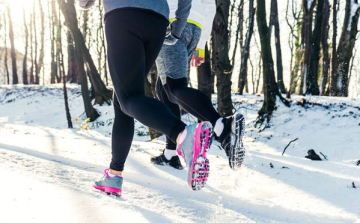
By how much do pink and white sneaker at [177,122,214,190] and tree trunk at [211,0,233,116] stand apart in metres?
3.28

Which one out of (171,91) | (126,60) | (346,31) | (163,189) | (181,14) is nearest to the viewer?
(126,60)


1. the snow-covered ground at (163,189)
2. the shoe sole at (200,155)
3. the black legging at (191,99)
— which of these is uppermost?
the black legging at (191,99)

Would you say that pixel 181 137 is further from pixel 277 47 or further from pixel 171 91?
pixel 277 47

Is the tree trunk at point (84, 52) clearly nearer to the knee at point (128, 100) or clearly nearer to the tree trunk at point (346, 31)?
the tree trunk at point (346, 31)

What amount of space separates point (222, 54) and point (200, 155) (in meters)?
3.36

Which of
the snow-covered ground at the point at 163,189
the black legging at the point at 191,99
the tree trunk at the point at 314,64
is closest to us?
the snow-covered ground at the point at 163,189

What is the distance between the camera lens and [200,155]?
157cm

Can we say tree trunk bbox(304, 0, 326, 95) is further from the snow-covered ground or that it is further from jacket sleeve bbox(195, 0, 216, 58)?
jacket sleeve bbox(195, 0, 216, 58)

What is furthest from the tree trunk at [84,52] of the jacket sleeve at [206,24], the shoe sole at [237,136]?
the shoe sole at [237,136]

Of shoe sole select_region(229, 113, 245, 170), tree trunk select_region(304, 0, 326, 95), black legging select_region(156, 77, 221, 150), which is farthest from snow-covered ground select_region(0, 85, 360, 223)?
tree trunk select_region(304, 0, 326, 95)

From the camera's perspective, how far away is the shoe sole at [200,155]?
1.53m

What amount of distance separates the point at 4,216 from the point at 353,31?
11618mm

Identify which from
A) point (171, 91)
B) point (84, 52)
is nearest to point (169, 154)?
point (171, 91)

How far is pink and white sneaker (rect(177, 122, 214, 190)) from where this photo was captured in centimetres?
152
